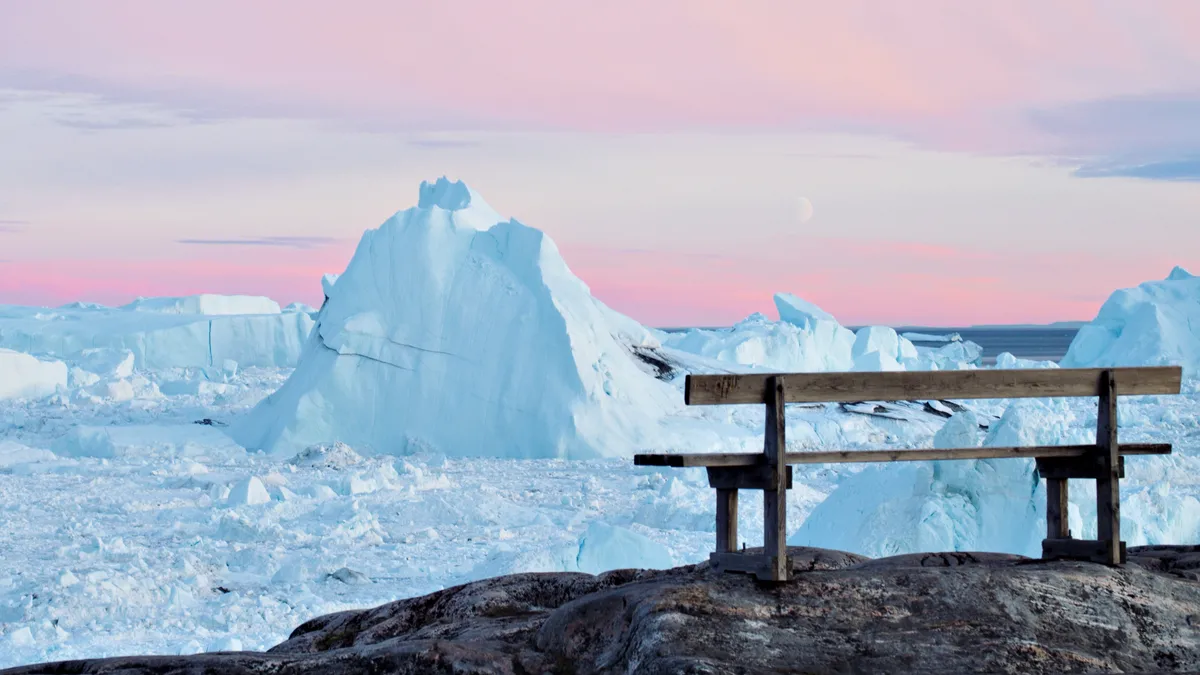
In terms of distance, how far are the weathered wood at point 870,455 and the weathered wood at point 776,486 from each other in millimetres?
62

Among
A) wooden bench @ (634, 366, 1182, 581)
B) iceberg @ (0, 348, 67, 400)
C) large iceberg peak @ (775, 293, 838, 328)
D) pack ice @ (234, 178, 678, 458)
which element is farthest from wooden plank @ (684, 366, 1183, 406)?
large iceberg peak @ (775, 293, 838, 328)

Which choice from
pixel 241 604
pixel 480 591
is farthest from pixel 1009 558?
pixel 241 604

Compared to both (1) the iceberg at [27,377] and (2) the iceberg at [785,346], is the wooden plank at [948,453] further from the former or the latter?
(1) the iceberg at [27,377]

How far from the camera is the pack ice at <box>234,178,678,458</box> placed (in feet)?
69.2

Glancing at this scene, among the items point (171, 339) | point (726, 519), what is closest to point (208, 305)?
point (171, 339)

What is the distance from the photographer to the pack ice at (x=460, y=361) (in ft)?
69.2

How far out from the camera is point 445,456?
66.4 ft

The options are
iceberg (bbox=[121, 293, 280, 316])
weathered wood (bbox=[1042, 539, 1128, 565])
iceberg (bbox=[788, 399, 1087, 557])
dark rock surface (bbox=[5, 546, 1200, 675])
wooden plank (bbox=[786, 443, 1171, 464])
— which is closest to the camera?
dark rock surface (bbox=[5, 546, 1200, 675])

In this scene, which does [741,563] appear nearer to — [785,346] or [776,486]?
[776,486]

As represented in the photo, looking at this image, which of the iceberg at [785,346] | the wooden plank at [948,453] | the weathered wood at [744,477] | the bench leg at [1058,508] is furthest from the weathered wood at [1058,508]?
the iceberg at [785,346]

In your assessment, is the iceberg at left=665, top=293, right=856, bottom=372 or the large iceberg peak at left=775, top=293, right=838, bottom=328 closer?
the iceberg at left=665, top=293, right=856, bottom=372

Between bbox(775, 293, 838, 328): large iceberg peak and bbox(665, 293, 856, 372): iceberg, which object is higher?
bbox(775, 293, 838, 328): large iceberg peak

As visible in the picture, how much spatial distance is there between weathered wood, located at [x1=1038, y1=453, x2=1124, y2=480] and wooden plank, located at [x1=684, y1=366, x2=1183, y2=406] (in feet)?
1.13

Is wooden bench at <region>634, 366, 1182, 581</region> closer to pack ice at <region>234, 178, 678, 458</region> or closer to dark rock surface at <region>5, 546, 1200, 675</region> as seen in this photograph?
dark rock surface at <region>5, 546, 1200, 675</region>
